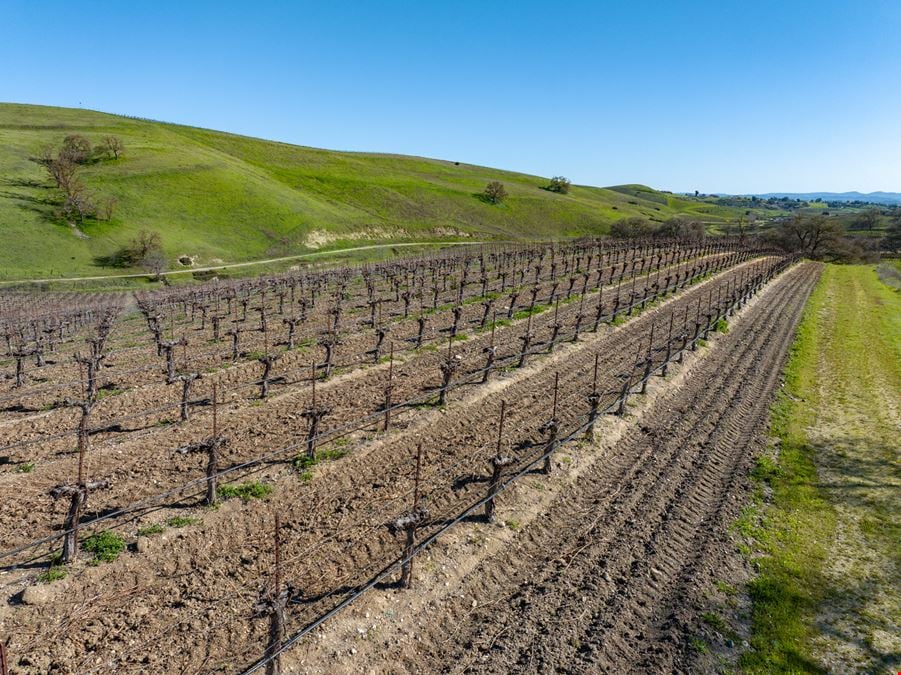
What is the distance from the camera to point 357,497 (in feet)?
39.7

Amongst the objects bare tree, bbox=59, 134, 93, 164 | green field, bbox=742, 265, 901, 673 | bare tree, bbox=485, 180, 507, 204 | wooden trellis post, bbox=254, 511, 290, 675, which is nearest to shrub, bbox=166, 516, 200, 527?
wooden trellis post, bbox=254, 511, 290, 675

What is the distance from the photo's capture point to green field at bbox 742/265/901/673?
8.92m

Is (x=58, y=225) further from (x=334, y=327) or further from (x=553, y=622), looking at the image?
(x=553, y=622)

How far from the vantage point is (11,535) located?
1042cm

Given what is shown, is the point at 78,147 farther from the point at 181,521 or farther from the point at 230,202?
the point at 181,521

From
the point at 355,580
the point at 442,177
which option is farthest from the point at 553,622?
the point at 442,177

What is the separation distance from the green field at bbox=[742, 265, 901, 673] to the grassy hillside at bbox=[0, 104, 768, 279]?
58.4 metres

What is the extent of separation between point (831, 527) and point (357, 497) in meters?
11.8

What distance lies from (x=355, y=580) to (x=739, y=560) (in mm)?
8312

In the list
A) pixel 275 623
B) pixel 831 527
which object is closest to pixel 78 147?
pixel 275 623

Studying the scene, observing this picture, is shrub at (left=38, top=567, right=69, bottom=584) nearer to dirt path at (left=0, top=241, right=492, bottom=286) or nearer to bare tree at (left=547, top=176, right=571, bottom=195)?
dirt path at (left=0, top=241, right=492, bottom=286)

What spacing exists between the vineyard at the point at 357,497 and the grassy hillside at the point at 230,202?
1575 inches

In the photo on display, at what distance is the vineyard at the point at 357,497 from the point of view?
331 inches

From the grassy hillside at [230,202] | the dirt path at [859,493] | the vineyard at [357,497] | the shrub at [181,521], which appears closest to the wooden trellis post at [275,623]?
the vineyard at [357,497]
